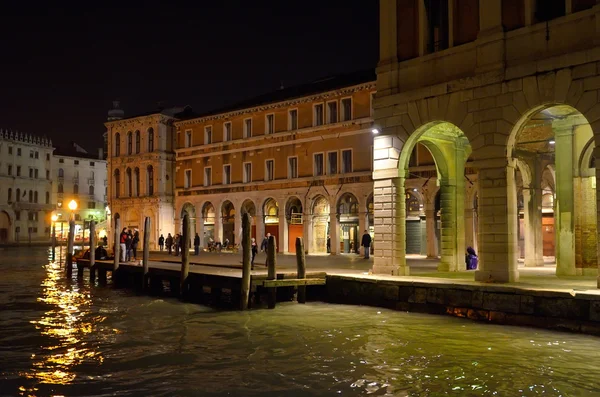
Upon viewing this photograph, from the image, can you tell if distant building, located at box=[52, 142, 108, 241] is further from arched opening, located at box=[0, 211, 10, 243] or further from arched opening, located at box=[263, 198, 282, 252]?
arched opening, located at box=[263, 198, 282, 252]

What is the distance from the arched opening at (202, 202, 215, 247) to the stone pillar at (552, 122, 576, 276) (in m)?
28.9

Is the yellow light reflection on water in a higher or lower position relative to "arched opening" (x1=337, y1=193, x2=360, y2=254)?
lower

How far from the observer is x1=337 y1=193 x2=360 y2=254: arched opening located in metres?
36.0

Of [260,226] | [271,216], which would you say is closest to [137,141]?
[260,226]

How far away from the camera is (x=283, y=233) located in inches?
1517

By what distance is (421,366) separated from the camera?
1110cm

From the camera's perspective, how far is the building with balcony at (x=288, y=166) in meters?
35.1

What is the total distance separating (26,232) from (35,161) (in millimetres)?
9312

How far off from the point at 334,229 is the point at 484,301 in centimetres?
2119

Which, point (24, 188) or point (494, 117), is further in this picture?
point (24, 188)

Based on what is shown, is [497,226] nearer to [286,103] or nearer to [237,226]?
[286,103]

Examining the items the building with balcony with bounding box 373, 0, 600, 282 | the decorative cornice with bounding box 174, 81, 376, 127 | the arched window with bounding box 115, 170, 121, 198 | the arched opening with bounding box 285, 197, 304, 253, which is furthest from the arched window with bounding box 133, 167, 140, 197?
the building with balcony with bounding box 373, 0, 600, 282

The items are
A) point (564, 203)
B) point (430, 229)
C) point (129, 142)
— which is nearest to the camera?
point (564, 203)

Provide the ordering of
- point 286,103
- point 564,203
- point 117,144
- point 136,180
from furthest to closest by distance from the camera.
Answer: point 117,144
point 136,180
point 286,103
point 564,203
